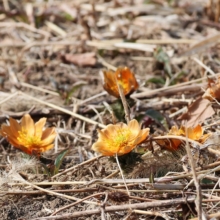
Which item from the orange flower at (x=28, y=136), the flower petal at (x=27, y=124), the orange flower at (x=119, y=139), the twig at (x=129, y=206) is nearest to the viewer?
the twig at (x=129, y=206)

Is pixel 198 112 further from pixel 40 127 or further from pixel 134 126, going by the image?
pixel 40 127

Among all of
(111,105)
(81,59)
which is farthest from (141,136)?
(81,59)

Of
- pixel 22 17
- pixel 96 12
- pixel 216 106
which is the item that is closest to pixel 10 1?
pixel 22 17

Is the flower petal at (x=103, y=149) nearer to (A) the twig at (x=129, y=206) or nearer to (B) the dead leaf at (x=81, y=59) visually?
(A) the twig at (x=129, y=206)

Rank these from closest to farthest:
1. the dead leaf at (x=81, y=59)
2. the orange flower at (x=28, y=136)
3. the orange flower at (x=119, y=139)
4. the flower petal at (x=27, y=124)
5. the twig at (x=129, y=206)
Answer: the twig at (x=129, y=206)
the orange flower at (x=119, y=139)
the orange flower at (x=28, y=136)
the flower petal at (x=27, y=124)
the dead leaf at (x=81, y=59)

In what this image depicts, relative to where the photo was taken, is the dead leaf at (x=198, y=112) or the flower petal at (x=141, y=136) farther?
the dead leaf at (x=198, y=112)

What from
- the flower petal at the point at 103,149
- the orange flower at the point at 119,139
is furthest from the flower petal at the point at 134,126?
the flower petal at the point at 103,149

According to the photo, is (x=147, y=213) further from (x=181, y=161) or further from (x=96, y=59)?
(x=96, y=59)

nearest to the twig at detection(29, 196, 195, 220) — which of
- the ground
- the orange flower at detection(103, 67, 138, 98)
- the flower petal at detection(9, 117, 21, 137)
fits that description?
the ground
